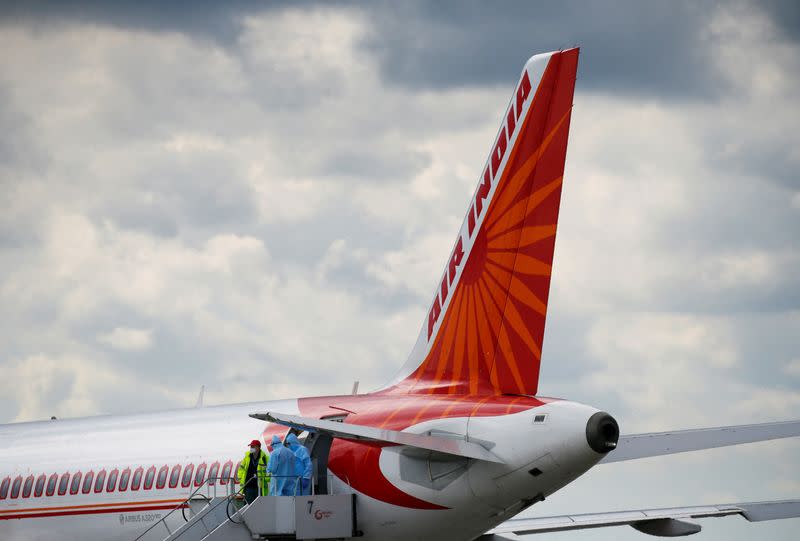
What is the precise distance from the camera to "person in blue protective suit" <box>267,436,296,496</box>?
2209 centimetres

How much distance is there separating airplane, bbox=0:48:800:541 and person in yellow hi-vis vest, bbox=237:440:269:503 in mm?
926

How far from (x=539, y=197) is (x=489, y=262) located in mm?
1578

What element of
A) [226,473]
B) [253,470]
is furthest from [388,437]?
[226,473]

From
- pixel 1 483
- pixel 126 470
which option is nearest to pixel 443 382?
pixel 126 470

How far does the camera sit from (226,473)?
2525 centimetres

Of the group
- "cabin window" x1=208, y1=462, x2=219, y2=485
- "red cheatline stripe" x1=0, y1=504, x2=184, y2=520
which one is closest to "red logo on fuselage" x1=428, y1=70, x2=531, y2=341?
"cabin window" x1=208, y1=462, x2=219, y2=485

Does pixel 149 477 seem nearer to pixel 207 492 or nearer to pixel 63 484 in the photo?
pixel 207 492

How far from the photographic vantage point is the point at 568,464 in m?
19.4

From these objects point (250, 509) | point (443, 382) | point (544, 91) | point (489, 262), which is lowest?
point (250, 509)

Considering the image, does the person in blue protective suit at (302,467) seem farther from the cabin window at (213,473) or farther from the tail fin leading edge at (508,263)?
the cabin window at (213,473)

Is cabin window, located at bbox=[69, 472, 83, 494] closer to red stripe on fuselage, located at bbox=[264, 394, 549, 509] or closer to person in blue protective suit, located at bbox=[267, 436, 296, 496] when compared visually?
person in blue protective suit, located at bbox=[267, 436, 296, 496]

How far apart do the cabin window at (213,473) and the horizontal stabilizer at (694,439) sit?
8047 millimetres

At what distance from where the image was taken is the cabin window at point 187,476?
2578 centimetres

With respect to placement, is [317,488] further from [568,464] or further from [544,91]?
[544,91]
